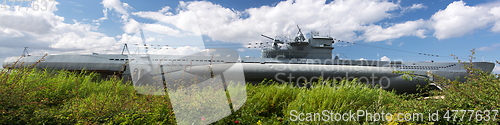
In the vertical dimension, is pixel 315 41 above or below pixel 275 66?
above

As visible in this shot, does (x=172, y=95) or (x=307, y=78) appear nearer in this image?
(x=172, y=95)

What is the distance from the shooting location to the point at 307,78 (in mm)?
9883

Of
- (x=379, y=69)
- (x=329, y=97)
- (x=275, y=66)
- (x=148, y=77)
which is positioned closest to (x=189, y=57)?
(x=148, y=77)

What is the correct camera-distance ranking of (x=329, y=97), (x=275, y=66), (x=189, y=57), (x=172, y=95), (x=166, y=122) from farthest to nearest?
(x=189, y=57) → (x=275, y=66) → (x=329, y=97) → (x=172, y=95) → (x=166, y=122)

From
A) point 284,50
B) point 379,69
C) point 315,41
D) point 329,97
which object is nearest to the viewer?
point 329,97

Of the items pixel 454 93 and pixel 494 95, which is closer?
pixel 494 95

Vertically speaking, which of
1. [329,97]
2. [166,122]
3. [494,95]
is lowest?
[166,122]

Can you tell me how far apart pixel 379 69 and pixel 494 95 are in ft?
28.5

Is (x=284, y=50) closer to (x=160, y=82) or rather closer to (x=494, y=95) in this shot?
(x=160, y=82)

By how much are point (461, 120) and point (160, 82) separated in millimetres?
6017

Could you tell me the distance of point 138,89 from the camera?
5090mm

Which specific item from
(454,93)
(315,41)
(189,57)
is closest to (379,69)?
(315,41)

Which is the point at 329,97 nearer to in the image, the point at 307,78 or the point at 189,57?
the point at 307,78

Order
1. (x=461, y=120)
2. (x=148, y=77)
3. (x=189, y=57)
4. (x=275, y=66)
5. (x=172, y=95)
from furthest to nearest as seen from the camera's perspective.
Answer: (x=189, y=57)
(x=275, y=66)
(x=148, y=77)
(x=172, y=95)
(x=461, y=120)
